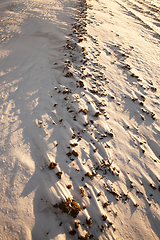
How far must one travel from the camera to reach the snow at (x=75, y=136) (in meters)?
1.61

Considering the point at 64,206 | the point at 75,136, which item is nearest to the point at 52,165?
the point at 64,206

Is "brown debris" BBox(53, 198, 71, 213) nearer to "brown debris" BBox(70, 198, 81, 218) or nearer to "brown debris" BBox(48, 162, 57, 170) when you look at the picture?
"brown debris" BBox(70, 198, 81, 218)

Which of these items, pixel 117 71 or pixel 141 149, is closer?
pixel 141 149

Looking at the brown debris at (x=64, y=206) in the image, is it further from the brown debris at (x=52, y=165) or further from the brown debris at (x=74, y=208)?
the brown debris at (x=52, y=165)

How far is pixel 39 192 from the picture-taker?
165 centimetres

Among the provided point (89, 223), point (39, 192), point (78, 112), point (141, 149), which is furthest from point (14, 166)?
point (141, 149)

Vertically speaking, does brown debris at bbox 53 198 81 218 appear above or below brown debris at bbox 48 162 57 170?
below

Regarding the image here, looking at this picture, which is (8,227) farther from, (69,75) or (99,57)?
(99,57)

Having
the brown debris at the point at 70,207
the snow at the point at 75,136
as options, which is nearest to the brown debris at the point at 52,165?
the snow at the point at 75,136

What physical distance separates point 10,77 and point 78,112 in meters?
1.97

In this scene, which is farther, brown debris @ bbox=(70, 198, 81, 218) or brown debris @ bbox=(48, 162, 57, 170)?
brown debris @ bbox=(48, 162, 57, 170)

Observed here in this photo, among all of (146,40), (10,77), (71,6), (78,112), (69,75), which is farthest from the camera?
(71,6)

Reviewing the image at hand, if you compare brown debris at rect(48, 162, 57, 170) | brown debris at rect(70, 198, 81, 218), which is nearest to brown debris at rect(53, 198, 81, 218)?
brown debris at rect(70, 198, 81, 218)

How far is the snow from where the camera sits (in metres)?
1.61
